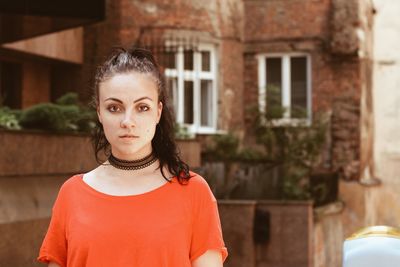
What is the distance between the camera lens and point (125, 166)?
2518mm

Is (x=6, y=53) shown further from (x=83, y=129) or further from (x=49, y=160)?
(x=49, y=160)

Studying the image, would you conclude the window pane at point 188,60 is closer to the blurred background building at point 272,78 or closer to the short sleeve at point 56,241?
the blurred background building at point 272,78

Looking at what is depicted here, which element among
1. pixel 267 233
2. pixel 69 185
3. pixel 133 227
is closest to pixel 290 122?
pixel 267 233

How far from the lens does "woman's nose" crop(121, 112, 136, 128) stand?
2.45 metres

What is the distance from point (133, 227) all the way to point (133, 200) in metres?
0.09

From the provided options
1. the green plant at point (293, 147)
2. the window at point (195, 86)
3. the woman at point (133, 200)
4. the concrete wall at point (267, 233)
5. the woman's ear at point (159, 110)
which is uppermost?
the window at point (195, 86)

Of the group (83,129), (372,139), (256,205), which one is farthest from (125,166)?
(372,139)

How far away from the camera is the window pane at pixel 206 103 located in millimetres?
18386

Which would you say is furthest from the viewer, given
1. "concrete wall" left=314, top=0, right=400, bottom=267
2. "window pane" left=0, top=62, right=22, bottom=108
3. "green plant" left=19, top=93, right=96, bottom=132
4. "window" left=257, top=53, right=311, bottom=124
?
"window" left=257, top=53, right=311, bottom=124

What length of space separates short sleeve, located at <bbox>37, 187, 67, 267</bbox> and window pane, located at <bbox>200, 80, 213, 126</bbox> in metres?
15.9

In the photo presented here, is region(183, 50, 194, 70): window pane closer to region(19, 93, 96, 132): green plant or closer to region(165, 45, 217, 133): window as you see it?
region(165, 45, 217, 133): window

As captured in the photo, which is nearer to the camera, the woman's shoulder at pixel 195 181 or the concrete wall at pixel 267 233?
the woman's shoulder at pixel 195 181

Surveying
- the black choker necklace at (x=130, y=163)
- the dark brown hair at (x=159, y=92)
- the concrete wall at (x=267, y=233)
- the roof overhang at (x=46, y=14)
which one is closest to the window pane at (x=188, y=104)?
the concrete wall at (x=267, y=233)

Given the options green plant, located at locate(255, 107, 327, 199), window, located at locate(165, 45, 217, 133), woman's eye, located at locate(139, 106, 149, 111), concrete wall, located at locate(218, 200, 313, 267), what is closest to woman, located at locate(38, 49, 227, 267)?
woman's eye, located at locate(139, 106, 149, 111)
